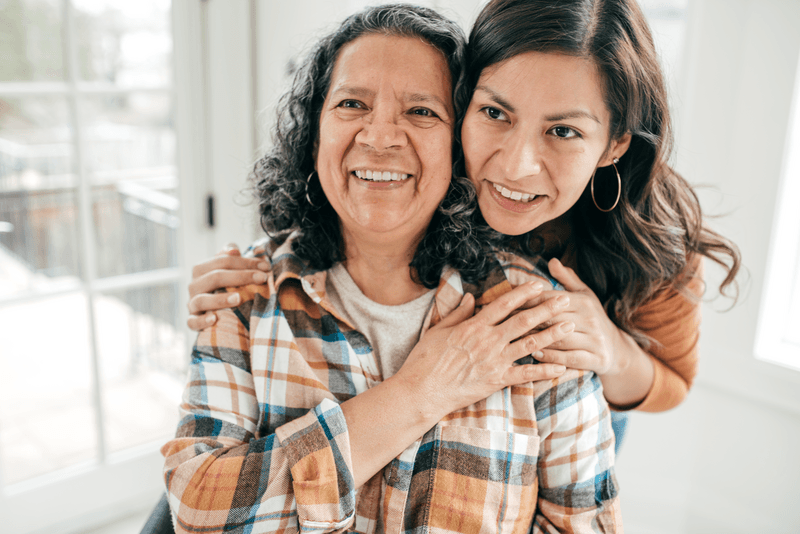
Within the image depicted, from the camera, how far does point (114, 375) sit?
7.34ft

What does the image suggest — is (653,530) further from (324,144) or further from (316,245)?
(324,144)

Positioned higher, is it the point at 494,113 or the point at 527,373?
the point at 494,113

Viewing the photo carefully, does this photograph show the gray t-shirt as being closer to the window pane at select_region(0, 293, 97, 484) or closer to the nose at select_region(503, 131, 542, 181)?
the nose at select_region(503, 131, 542, 181)

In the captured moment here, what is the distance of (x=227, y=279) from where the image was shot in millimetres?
1217

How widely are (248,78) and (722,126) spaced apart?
1641 millimetres

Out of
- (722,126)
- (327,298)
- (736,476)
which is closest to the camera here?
(327,298)

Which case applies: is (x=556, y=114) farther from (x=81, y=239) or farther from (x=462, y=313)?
(x=81, y=239)

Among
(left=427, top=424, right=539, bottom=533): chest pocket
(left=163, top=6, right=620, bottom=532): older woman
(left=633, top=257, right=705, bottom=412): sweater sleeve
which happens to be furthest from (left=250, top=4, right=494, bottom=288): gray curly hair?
(left=633, top=257, right=705, bottom=412): sweater sleeve

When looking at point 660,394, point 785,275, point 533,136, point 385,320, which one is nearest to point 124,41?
point 385,320

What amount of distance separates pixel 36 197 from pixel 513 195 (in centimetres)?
158

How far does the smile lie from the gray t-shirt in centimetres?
26

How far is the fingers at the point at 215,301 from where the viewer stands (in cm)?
118

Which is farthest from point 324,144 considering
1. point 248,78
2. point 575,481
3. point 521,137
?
point 248,78

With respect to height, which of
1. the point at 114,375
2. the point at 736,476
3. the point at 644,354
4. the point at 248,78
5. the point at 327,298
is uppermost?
the point at 248,78
